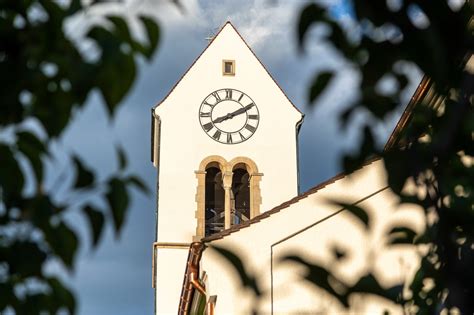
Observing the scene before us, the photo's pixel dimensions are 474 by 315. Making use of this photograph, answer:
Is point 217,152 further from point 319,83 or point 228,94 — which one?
point 319,83

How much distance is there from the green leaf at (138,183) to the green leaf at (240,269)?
29 cm

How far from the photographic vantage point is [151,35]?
2125 mm

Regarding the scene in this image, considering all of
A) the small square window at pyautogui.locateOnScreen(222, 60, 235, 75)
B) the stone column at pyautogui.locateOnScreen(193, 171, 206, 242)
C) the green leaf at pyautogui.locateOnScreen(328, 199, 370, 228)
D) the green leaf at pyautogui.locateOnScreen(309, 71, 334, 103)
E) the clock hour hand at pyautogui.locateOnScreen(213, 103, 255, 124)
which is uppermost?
the small square window at pyautogui.locateOnScreen(222, 60, 235, 75)

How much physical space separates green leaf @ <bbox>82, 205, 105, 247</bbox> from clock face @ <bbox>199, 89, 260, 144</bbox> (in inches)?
978

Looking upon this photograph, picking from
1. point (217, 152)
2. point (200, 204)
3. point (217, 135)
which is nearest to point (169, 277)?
point (200, 204)

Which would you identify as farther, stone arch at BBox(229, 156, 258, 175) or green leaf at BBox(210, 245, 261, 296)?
stone arch at BBox(229, 156, 258, 175)

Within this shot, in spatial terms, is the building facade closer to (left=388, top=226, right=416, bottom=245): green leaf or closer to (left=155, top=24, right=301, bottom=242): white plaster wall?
(left=155, top=24, right=301, bottom=242): white plaster wall

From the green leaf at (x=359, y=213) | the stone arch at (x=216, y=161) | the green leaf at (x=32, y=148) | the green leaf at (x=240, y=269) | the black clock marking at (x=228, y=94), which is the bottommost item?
the green leaf at (x=240, y=269)

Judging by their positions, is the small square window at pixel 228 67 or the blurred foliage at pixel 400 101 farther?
the small square window at pixel 228 67

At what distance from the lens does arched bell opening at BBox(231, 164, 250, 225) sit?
2630 cm

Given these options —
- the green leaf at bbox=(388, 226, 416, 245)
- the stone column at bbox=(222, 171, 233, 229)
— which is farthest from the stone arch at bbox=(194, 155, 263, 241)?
the green leaf at bbox=(388, 226, 416, 245)

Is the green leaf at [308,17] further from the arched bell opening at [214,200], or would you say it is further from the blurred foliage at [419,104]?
the arched bell opening at [214,200]

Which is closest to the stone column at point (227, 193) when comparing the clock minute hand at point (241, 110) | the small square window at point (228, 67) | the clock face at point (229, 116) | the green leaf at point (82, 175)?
the clock face at point (229, 116)

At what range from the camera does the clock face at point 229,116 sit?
27125 millimetres
